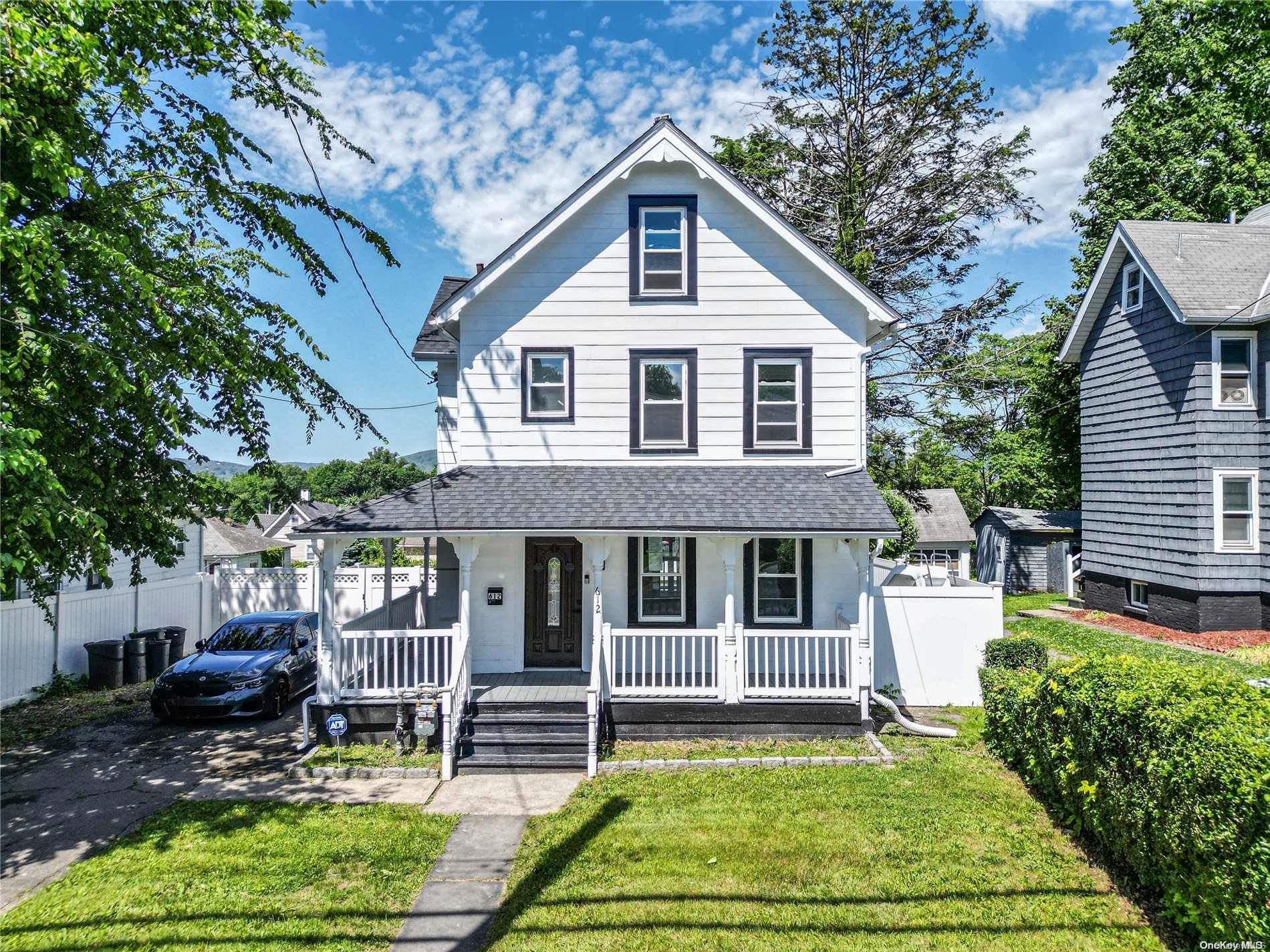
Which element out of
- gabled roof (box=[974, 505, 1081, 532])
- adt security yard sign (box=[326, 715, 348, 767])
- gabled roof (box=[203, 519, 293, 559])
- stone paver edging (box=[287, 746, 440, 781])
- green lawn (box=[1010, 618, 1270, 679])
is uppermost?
gabled roof (box=[974, 505, 1081, 532])

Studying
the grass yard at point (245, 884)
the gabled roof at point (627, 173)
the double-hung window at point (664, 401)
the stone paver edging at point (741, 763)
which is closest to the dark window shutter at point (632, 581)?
the double-hung window at point (664, 401)

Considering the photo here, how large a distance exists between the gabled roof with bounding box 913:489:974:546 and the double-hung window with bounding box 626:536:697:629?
20.9 m

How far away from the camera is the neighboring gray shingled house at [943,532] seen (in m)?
29.2

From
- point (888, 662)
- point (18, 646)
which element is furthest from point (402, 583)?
point (888, 662)

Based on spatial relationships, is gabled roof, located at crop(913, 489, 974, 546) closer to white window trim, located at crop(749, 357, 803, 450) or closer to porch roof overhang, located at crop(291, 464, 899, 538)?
white window trim, located at crop(749, 357, 803, 450)

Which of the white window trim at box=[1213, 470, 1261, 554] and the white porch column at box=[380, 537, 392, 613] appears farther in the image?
the white window trim at box=[1213, 470, 1261, 554]

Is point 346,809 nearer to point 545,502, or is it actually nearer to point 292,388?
point 545,502

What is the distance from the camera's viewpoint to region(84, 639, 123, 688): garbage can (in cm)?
1351

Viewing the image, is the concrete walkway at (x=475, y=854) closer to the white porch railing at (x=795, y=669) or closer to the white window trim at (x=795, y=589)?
the white porch railing at (x=795, y=669)

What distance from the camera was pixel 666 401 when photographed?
471 inches

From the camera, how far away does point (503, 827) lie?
745 cm

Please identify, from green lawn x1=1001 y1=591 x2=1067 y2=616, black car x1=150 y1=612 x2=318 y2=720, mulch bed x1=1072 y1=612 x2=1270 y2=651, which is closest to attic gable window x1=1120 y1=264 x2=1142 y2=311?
mulch bed x1=1072 y1=612 x2=1270 y2=651

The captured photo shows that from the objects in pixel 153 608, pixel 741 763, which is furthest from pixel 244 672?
pixel 741 763

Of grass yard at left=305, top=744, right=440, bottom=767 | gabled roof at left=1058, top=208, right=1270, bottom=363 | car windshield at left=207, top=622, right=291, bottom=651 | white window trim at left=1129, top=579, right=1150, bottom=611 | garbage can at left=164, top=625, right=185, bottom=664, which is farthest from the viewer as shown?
white window trim at left=1129, top=579, right=1150, bottom=611
